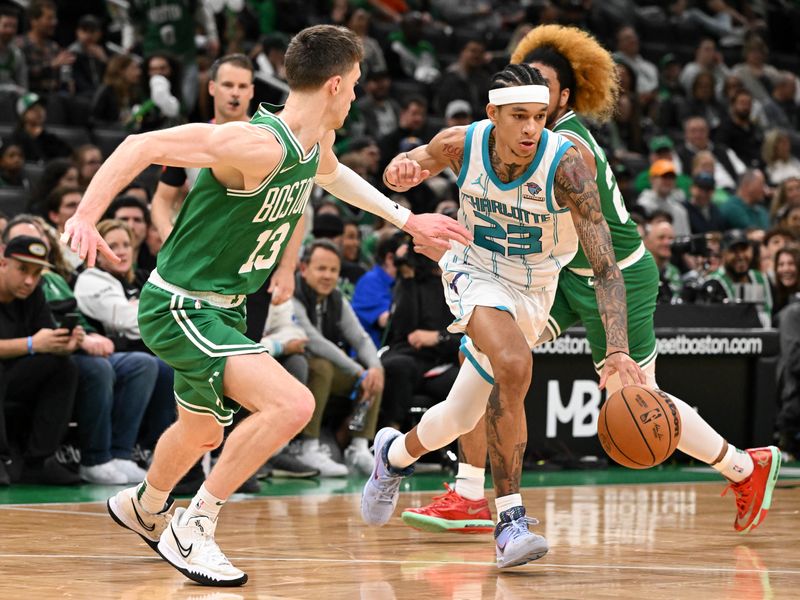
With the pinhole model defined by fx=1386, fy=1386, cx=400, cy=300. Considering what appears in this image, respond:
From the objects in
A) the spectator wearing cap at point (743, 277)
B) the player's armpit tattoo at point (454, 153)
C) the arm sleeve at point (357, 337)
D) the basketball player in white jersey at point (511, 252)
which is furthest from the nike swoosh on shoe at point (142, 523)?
the spectator wearing cap at point (743, 277)

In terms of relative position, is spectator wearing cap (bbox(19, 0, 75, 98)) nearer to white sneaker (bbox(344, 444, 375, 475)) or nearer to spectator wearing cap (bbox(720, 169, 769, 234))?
white sneaker (bbox(344, 444, 375, 475))

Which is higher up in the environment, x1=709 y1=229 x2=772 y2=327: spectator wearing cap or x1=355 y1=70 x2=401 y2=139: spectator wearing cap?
x1=355 y1=70 x2=401 y2=139: spectator wearing cap

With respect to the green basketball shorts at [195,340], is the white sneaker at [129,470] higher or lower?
lower

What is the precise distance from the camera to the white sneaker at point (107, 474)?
8172 millimetres

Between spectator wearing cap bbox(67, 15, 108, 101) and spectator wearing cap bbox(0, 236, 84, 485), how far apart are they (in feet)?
16.8

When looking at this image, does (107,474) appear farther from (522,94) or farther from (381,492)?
(522,94)

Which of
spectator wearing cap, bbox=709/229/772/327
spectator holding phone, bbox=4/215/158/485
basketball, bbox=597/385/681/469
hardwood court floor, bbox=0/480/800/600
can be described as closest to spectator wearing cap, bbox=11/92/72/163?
spectator holding phone, bbox=4/215/158/485

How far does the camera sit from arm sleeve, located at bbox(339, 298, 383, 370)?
9.38 meters

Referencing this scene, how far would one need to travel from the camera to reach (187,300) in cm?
491

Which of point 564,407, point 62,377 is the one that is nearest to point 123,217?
point 62,377

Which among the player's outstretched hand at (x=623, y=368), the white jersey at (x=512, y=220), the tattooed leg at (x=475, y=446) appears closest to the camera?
the player's outstretched hand at (x=623, y=368)

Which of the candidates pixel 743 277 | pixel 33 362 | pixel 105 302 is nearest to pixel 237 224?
pixel 33 362

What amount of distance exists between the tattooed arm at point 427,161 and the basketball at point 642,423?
1.24 meters

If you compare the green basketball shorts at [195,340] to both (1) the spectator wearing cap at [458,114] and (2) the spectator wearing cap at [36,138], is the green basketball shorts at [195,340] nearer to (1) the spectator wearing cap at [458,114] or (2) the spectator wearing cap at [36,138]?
(2) the spectator wearing cap at [36,138]
